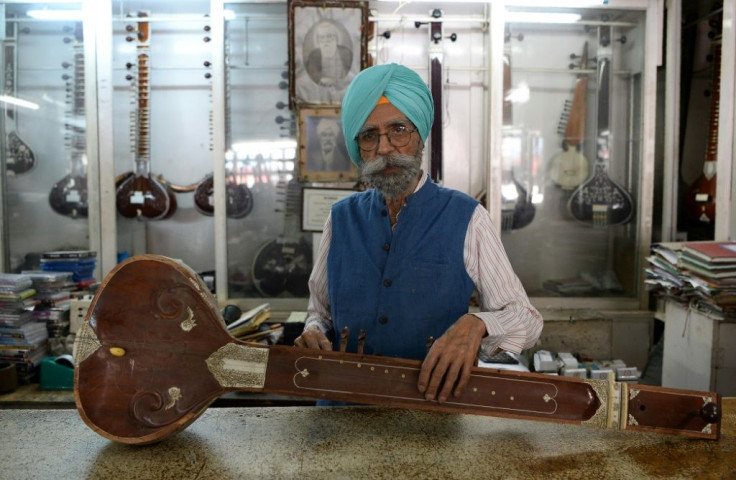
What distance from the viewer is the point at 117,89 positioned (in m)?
4.40

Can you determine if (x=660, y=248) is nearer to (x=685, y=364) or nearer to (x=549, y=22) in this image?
(x=685, y=364)

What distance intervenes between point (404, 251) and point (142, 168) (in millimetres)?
3219

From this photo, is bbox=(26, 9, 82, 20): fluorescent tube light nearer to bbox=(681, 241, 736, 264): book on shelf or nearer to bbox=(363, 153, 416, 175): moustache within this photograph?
bbox=(363, 153, 416, 175): moustache

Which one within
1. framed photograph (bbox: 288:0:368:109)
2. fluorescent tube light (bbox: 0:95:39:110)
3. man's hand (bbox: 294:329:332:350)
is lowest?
man's hand (bbox: 294:329:332:350)

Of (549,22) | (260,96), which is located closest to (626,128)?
(549,22)

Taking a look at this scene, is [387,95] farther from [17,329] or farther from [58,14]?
[58,14]

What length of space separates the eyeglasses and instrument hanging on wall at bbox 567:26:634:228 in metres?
3.05

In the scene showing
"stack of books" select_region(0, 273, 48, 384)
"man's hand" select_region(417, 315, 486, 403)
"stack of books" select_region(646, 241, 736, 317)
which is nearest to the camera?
"man's hand" select_region(417, 315, 486, 403)

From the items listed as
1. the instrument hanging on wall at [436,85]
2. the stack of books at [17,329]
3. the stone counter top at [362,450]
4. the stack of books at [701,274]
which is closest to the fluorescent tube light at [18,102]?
the stack of books at [17,329]

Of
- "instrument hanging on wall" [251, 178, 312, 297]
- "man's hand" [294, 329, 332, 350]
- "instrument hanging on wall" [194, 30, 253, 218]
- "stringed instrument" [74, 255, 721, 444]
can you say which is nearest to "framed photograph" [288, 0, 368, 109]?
"instrument hanging on wall" [194, 30, 253, 218]

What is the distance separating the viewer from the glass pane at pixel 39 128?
4.14m

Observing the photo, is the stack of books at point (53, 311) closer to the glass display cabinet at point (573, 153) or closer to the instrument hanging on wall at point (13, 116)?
the instrument hanging on wall at point (13, 116)

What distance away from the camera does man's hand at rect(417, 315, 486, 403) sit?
1.24 meters

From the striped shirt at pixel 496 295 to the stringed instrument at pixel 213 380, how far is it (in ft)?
0.52
